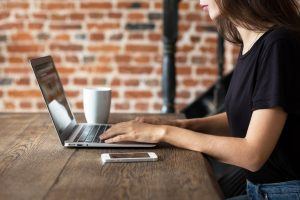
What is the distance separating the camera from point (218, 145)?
133cm

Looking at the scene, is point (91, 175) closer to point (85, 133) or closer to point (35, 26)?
point (85, 133)

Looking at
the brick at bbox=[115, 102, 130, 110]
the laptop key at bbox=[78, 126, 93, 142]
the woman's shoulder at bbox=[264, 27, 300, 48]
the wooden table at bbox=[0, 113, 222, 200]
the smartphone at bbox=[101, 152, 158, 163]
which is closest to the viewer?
the wooden table at bbox=[0, 113, 222, 200]

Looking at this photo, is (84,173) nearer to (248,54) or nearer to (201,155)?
(201,155)

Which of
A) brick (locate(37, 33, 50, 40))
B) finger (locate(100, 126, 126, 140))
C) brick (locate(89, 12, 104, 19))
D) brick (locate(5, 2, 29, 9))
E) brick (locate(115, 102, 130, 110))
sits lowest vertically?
brick (locate(115, 102, 130, 110))

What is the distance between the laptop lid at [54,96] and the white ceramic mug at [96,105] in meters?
0.06

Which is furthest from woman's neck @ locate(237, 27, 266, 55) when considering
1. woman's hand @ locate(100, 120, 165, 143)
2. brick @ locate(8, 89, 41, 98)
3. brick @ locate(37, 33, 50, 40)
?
brick @ locate(8, 89, 41, 98)

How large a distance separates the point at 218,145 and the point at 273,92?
0.61 ft

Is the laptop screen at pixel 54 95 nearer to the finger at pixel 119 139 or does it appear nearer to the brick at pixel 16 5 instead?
the finger at pixel 119 139

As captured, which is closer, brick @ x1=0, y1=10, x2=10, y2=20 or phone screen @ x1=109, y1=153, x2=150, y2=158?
phone screen @ x1=109, y1=153, x2=150, y2=158

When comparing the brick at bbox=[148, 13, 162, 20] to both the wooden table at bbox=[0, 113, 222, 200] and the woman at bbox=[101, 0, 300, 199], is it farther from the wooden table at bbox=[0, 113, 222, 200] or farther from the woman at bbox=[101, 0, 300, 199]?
the wooden table at bbox=[0, 113, 222, 200]

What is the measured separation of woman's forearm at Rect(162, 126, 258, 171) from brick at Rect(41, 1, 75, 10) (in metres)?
2.28

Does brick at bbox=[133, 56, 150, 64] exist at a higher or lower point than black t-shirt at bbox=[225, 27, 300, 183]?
lower

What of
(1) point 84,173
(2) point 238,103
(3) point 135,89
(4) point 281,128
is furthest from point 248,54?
(3) point 135,89

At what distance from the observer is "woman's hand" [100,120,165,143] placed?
1.39m
